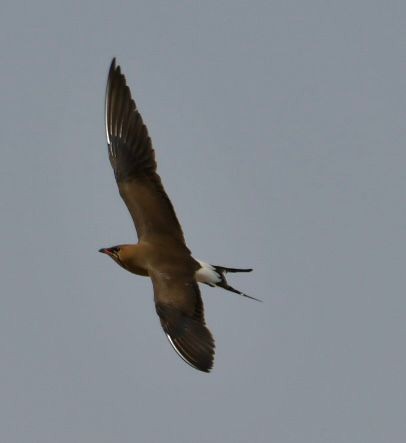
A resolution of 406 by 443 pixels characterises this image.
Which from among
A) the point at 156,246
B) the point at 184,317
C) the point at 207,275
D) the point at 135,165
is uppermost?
the point at 135,165

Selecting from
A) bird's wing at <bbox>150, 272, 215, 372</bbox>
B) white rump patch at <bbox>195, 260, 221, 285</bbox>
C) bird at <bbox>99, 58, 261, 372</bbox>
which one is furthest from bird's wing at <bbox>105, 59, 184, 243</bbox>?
bird's wing at <bbox>150, 272, 215, 372</bbox>

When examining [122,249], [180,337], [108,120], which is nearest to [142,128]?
[108,120]

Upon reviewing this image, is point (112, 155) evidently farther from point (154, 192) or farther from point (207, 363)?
point (207, 363)

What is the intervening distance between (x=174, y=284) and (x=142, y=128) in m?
2.56

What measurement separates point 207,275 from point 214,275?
0.17 meters

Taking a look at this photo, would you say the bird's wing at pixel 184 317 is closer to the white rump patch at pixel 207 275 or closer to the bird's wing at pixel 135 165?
the white rump patch at pixel 207 275

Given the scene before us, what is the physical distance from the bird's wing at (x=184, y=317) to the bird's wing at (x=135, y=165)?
83 centimetres

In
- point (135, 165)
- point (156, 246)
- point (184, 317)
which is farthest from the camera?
point (135, 165)

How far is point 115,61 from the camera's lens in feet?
59.6

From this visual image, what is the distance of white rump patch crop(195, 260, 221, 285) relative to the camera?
17.8 metres

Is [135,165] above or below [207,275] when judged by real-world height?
above

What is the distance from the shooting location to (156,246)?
1783 centimetres

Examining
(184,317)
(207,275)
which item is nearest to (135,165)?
(207,275)

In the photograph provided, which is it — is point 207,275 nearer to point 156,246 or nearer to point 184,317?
point 156,246
